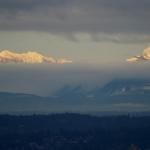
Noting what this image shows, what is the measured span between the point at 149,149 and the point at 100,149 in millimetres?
10562

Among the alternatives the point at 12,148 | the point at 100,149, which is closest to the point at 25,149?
the point at 12,148

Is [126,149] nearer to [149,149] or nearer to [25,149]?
[149,149]

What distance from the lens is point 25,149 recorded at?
654 ft

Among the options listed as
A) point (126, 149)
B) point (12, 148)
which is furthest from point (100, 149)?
point (12, 148)

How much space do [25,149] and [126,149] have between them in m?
21.7

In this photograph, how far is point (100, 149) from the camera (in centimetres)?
19988

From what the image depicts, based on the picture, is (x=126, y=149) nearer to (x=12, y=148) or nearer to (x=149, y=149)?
(x=149, y=149)

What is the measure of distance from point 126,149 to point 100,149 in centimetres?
592

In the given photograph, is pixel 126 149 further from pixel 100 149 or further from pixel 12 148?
pixel 12 148

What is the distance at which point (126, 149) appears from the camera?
197625mm

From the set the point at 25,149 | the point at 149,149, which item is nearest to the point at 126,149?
the point at 149,149

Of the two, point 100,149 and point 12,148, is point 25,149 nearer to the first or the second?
point 12,148
